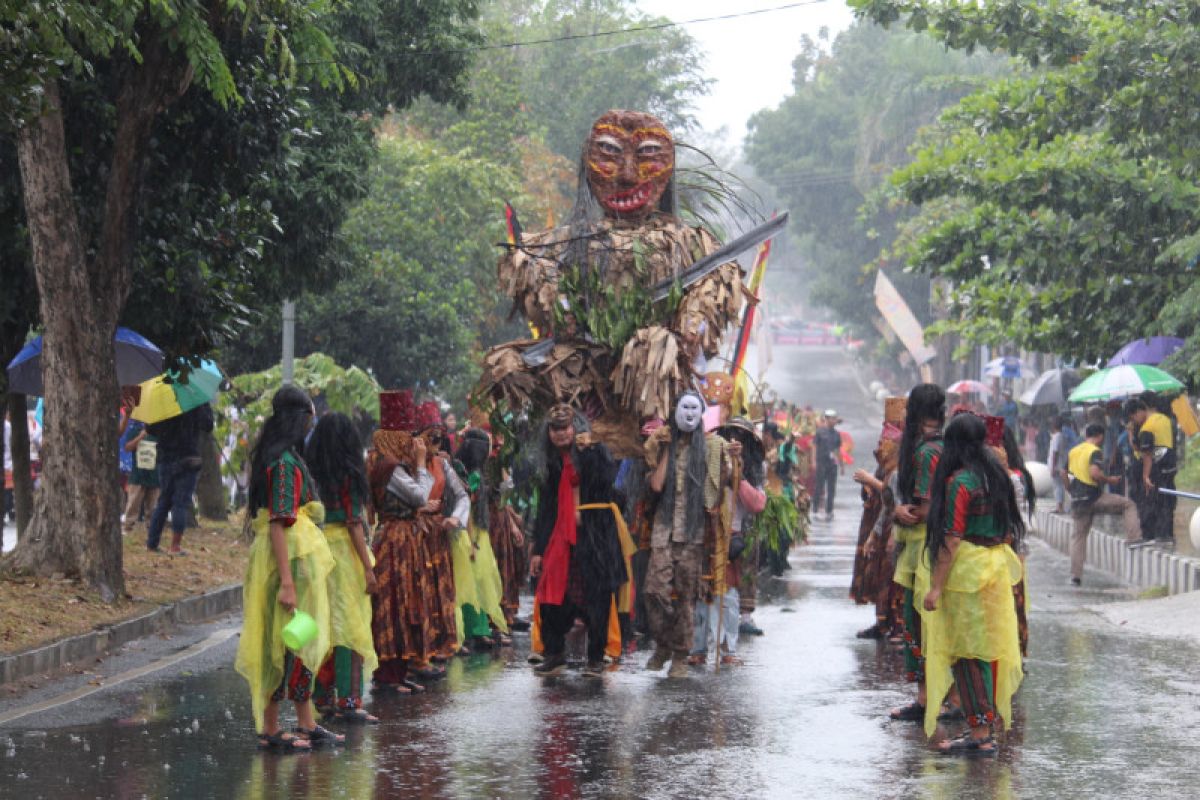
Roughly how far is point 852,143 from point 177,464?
61754 millimetres

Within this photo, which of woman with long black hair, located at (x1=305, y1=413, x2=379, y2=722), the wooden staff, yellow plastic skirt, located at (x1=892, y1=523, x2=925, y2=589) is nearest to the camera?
woman with long black hair, located at (x1=305, y1=413, x2=379, y2=722)

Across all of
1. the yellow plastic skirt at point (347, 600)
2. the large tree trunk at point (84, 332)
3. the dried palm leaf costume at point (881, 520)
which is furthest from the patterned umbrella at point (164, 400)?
the yellow plastic skirt at point (347, 600)

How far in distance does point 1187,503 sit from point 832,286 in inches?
1950

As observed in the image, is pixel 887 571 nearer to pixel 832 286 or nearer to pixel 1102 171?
pixel 1102 171

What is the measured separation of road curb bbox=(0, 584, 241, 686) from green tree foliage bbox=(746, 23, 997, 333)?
174 ft

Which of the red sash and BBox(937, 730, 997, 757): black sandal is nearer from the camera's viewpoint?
BBox(937, 730, 997, 757): black sandal

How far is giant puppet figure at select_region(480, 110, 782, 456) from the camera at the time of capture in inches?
539

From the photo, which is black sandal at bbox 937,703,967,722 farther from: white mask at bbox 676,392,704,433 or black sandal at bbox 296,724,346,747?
black sandal at bbox 296,724,346,747

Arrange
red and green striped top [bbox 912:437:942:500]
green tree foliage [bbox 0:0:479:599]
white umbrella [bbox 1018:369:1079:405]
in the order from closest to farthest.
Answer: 1. red and green striped top [bbox 912:437:942:500]
2. green tree foliage [bbox 0:0:479:599]
3. white umbrella [bbox 1018:369:1079:405]

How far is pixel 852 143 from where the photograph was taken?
77688mm

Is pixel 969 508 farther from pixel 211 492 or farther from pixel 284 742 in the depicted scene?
pixel 211 492

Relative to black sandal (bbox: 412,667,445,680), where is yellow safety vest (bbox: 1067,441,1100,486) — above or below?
above

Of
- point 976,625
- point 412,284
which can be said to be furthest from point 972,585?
point 412,284

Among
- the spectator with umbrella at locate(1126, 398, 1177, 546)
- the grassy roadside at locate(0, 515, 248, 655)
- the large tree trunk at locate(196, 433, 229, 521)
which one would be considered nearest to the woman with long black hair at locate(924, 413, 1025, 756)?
the grassy roadside at locate(0, 515, 248, 655)
